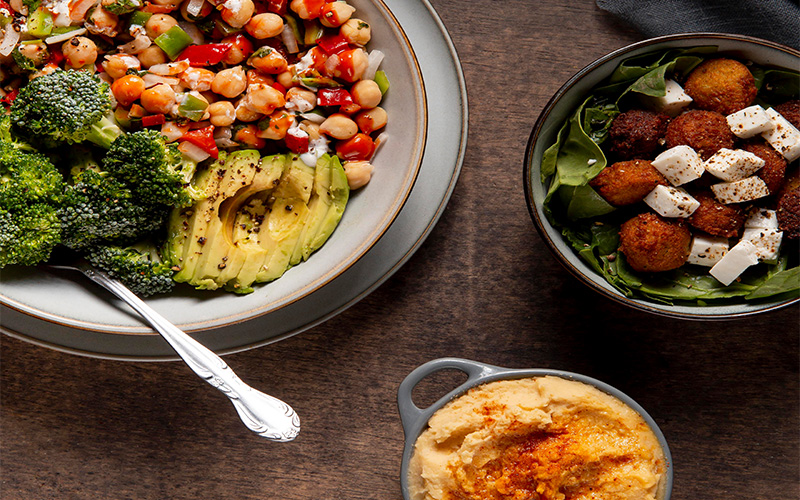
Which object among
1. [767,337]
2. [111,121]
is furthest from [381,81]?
[767,337]

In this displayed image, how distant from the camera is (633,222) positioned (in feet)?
7.43

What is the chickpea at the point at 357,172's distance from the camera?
2.32m

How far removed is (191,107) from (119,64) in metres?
0.35

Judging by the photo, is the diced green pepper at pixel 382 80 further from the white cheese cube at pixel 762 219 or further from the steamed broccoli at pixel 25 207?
the white cheese cube at pixel 762 219

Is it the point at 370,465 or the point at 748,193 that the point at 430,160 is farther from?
the point at 370,465

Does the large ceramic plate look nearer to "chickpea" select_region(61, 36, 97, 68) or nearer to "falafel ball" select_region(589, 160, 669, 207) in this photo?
"falafel ball" select_region(589, 160, 669, 207)

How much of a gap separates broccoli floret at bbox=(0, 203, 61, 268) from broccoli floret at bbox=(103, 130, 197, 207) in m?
0.29

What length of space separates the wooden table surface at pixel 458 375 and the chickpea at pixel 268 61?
0.83 metres

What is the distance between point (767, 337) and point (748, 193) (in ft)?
2.80

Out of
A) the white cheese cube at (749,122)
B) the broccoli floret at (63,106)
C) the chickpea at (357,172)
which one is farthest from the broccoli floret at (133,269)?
the white cheese cube at (749,122)

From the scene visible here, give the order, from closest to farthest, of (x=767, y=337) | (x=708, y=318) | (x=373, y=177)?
(x=708, y=318), (x=373, y=177), (x=767, y=337)

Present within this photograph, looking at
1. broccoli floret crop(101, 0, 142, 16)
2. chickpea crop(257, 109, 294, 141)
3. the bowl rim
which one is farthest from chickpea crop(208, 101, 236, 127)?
the bowl rim

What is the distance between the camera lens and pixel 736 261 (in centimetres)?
222

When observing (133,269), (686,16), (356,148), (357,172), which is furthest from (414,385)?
(686,16)
